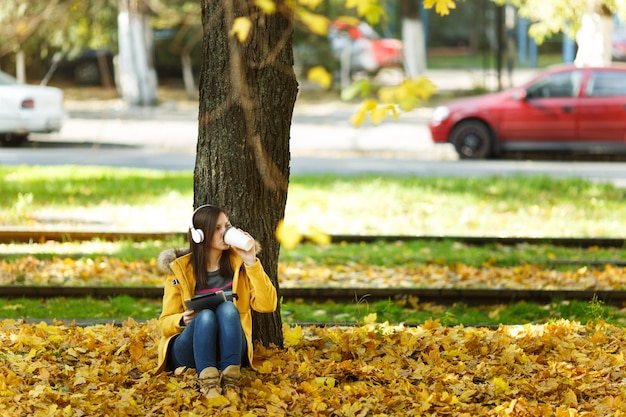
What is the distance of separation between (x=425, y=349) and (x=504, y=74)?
31.4 meters

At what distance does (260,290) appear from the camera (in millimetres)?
5473

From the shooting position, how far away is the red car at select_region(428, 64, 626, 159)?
739 inches

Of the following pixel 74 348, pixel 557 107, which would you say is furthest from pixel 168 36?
pixel 74 348

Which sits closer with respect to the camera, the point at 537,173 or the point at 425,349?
the point at 425,349

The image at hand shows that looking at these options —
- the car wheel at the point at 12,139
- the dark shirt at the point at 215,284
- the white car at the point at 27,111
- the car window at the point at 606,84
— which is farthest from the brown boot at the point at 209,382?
the car wheel at the point at 12,139

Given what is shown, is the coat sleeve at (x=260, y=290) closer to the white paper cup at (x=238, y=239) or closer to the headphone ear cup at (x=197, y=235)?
the white paper cup at (x=238, y=239)

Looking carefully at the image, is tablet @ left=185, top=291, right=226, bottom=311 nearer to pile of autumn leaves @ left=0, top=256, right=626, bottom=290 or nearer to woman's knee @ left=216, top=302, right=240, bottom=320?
woman's knee @ left=216, top=302, right=240, bottom=320

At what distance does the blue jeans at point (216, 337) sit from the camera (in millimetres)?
5324

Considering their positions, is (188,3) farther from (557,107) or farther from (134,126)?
(557,107)

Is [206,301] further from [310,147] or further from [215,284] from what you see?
[310,147]

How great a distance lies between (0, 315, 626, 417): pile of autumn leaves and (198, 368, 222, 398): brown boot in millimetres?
57

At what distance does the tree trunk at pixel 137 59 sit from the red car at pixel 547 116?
37.2ft

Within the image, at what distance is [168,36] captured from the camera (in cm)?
3397

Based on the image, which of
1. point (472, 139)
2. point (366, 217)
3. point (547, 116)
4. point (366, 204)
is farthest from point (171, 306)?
point (547, 116)
